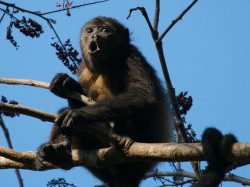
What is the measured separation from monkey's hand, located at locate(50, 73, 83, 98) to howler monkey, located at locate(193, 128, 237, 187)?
3292mm

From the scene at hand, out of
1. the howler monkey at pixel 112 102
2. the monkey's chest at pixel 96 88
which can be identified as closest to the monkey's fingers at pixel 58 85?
the howler monkey at pixel 112 102

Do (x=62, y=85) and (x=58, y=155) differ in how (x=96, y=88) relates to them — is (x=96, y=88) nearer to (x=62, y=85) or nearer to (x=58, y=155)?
(x=62, y=85)

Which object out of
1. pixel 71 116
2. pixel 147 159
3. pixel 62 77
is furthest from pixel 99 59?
pixel 147 159

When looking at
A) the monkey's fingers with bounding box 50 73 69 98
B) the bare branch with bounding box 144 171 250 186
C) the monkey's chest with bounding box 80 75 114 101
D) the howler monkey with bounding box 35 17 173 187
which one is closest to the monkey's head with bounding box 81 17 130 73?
the howler monkey with bounding box 35 17 173 187

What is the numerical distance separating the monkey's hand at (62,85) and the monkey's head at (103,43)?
26.2 inches

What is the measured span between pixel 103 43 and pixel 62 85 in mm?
1326

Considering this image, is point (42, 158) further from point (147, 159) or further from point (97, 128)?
point (147, 159)

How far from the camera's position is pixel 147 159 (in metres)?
5.64

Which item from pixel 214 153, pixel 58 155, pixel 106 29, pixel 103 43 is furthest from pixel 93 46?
pixel 214 153

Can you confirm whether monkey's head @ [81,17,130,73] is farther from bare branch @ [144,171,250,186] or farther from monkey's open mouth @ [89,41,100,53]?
bare branch @ [144,171,250,186]

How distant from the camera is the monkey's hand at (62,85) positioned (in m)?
7.84

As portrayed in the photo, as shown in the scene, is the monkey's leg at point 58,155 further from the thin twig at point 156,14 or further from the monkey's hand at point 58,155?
the thin twig at point 156,14

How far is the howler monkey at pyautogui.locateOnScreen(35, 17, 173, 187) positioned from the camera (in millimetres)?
6688

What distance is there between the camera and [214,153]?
5.14 metres
